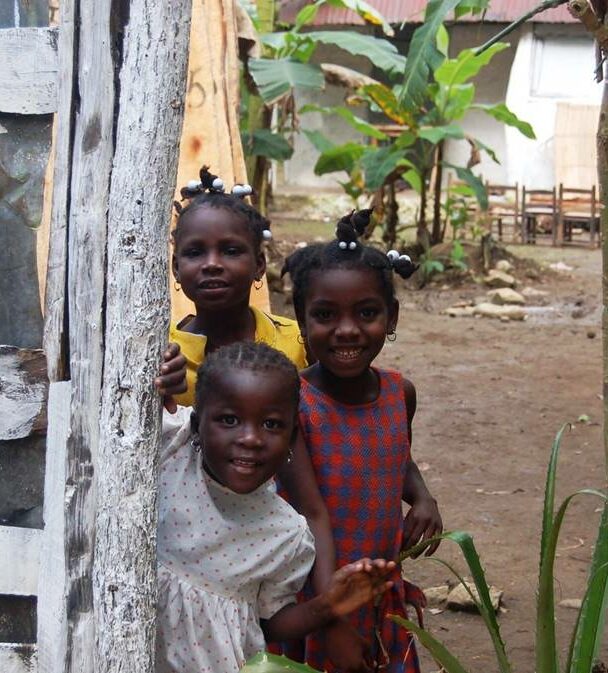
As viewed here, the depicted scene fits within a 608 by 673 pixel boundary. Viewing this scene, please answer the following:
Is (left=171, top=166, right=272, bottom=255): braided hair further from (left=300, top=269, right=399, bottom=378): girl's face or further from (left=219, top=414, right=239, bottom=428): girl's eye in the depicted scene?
(left=219, top=414, right=239, bottom=428): girl's eye

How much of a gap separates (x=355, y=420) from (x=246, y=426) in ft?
1.35

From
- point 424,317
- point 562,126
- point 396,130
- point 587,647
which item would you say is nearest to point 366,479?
point 587,647

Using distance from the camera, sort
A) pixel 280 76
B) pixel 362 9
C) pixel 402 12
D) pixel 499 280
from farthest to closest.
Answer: pixel 402 12
pixel 499 280
pixel 362 9
pixel 280 76

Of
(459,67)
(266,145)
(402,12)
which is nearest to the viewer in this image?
(266,145)

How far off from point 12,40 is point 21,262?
446 millimetres

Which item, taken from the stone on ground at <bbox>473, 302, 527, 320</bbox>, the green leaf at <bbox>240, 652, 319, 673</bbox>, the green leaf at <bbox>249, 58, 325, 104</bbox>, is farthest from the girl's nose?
the stone on ground at <bbox>473, 302, 527, 320</bbox>

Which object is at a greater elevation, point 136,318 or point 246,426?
point 136,318

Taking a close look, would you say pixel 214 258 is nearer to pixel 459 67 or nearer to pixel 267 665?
pixel 267 665

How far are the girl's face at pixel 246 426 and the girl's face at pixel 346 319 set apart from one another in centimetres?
29

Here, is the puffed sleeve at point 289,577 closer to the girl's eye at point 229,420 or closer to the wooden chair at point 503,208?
the girl's eye at point 229,420

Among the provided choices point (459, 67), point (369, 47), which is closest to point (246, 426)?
point (369, 47)

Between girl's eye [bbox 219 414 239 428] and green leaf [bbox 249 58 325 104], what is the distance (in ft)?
17.8

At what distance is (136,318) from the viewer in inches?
74.2

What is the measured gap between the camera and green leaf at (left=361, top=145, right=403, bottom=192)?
30.4ft
